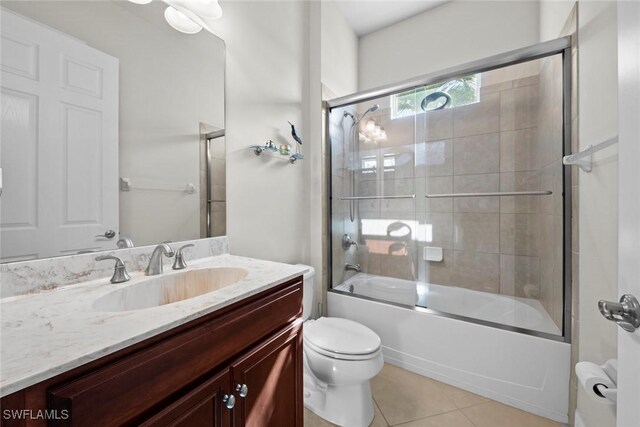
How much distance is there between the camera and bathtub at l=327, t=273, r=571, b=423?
135 cm

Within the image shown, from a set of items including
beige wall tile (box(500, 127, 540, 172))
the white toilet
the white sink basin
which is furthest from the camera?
beige wall tile (box(500, 127, 540, 172))

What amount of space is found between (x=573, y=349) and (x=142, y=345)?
1.88 metres

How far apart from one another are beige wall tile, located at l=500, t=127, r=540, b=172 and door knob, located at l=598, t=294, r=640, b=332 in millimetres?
1648

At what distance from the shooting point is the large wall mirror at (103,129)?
2.44 feet

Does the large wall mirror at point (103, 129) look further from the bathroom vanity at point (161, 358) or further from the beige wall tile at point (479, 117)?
the beige wall tile at point (479, 117)

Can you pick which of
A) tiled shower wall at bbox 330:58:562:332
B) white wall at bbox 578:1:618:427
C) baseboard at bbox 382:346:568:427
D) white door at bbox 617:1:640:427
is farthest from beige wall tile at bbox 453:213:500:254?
white door at bbox 617:1:640:427

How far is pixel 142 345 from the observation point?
52 centimetres

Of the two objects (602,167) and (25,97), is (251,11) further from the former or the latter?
(602,167)

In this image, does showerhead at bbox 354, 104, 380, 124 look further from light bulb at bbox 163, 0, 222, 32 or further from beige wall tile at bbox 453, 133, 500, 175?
light bulb at bbox 163, 0, 222, 32

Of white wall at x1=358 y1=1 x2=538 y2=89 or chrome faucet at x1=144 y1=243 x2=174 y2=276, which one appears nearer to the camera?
chrome faucet at x1=144 y1=243 x2=174 y2=276

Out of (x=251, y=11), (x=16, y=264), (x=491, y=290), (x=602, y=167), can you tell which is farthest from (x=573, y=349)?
(x=251, y=11)

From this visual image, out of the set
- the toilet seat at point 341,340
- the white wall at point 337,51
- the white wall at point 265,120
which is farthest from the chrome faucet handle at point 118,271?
the white wall at point 337,51

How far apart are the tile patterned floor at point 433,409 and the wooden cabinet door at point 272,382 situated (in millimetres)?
524

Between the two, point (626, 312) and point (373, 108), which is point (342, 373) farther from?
point (373, 108)
